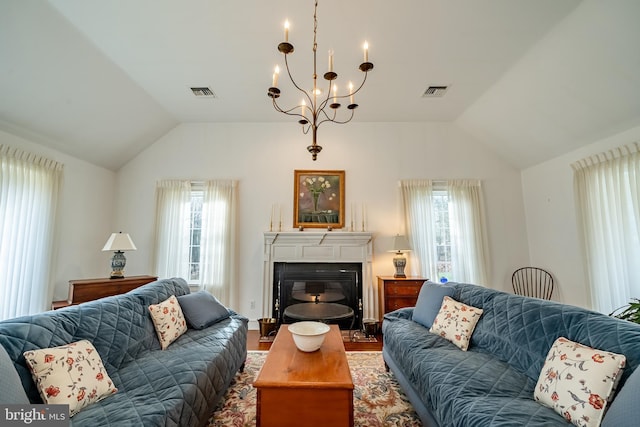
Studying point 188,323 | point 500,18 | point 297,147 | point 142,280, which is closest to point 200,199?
point 142,280

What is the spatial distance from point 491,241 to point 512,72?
2428 mm

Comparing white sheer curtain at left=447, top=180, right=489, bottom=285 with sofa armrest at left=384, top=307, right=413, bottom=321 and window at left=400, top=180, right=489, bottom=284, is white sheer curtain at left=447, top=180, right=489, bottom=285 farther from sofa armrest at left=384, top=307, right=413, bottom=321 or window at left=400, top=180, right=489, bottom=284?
sofa armrest at left=384, top=307, right=413, bottom=321

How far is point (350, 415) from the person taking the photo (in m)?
1.46

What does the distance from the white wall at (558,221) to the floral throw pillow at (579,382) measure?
9.30 feet

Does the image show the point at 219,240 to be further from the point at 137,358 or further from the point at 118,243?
the point at 137,358

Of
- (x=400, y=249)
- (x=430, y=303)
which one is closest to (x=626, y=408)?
(x=430, y=303)

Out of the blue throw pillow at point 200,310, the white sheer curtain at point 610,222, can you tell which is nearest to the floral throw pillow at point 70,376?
the blue throw pillow at point 200,310

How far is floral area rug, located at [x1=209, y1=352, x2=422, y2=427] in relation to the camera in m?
1.85

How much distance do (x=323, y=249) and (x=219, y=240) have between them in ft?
5.34

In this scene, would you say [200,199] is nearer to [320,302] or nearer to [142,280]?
[142,280]

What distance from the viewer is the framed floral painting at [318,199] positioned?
13.6 ft

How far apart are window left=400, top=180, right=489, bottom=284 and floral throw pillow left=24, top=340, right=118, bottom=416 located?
378cm

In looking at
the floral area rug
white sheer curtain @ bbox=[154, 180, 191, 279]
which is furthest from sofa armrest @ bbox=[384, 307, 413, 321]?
white sheer curtain @ bbox=[154, 180, 191, 279]

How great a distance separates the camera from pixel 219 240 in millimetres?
4047
